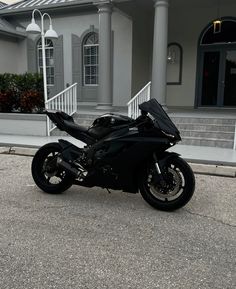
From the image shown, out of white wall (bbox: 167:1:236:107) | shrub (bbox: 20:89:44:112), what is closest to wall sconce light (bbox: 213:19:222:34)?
white wall (bbox: 167:1:236:107)

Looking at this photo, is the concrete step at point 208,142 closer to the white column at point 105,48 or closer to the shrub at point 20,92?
the white column at point 105,48

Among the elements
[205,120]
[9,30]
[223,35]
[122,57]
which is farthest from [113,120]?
[9,30]

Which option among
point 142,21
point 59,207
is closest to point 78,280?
point 59,207

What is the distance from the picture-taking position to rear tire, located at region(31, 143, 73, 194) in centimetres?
461

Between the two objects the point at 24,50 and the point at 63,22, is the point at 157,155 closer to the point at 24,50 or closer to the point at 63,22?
the point at 63,22

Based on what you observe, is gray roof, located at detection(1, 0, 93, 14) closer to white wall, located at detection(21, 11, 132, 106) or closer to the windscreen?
white wall, located at detection(21, 11, 132, 106)

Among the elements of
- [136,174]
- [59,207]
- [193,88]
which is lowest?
[59,207]

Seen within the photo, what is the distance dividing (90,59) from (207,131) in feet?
21.8

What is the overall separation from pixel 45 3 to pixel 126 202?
1139cm

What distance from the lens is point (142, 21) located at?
12102 mm

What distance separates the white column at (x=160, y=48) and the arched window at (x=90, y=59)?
4.22 metres

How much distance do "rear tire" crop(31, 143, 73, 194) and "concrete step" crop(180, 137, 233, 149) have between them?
13.5 ft

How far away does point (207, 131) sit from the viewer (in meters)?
8.16

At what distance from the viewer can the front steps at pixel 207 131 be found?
7.78 meters
